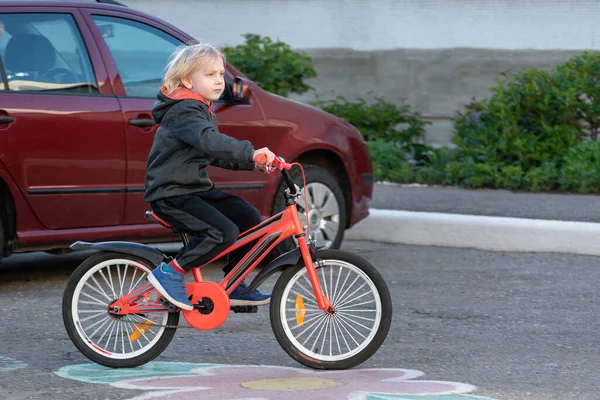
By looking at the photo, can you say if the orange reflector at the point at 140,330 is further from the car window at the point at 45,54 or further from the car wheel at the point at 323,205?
the car wheel at the point at 323,205

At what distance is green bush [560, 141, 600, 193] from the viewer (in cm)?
1050

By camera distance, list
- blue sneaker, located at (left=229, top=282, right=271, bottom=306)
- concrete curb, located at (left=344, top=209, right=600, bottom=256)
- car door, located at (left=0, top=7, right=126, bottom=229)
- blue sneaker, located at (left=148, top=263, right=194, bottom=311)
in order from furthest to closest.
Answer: concrete curb, located at (left=344, top=209, right=600, bottom=256)
car door, located at (left=0, top=7, right=126, bottom=229)
blue sneaker, located at (left=229, top=282, right=271, bottom=306)
blue sneaker, located at (left=148, top=263, right=194, bottom=311)

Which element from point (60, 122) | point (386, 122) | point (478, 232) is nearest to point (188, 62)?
point (60, 122)

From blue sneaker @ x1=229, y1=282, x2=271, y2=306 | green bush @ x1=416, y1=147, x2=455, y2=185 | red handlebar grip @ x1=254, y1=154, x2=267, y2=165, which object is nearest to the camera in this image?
red handlebar grip @ x1=254, y1=154, x2=267, y2=165

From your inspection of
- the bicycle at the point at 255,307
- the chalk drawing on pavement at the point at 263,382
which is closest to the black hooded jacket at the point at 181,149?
the bicycle at the point at 255,307

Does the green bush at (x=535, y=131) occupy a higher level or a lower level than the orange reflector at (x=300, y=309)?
higher

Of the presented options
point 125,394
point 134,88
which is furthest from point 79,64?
point 125,394

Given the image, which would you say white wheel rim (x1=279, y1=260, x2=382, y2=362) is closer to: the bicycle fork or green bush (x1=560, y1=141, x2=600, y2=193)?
the bicycle fork

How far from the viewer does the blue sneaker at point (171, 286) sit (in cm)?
550

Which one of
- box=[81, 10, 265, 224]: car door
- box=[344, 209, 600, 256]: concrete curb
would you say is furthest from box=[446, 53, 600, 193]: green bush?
box=[81, 10, 265, 224]: car door

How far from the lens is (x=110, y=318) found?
223 inches

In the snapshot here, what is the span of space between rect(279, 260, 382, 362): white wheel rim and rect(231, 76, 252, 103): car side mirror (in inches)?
99.2

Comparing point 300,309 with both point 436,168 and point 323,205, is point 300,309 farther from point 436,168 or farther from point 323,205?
point 436,168

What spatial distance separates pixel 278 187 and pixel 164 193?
114 inches
